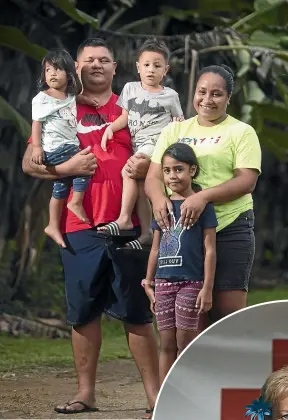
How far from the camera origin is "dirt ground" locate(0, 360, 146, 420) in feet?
15.1

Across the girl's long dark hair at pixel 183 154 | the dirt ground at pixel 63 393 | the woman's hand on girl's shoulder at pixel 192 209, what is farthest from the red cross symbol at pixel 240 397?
the dirt ground at pixel 63 393

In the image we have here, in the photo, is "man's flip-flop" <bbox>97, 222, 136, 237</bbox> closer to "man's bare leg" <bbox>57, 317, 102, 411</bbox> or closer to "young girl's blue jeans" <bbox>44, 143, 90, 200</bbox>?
"young girl's blue jeans" <bbox>44, 143, 90, 200</bbox>

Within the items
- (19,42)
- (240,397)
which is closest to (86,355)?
(240,397)

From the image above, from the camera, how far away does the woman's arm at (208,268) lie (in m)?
4.04

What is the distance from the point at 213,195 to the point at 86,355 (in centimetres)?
95

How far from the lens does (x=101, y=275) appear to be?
445 centimetres

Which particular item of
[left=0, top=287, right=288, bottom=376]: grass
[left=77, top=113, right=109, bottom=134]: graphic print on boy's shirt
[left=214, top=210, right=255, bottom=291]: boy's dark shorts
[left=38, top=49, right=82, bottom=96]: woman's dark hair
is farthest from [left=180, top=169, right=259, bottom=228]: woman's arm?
[left=0, top=287, right=288, bottom=376]: grass

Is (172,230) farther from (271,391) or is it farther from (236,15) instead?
(236,15)

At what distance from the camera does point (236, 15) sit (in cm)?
787

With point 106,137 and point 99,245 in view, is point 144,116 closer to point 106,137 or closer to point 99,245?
point 106,137

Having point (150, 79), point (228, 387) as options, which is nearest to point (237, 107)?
point (150, 79)

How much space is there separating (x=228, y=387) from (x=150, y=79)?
1.26 m

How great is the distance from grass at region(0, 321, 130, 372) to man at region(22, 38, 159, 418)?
1859 millimetres

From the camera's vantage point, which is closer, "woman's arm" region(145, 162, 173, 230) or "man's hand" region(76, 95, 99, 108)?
"woman's arm" region(145, 162, 173, 230)
